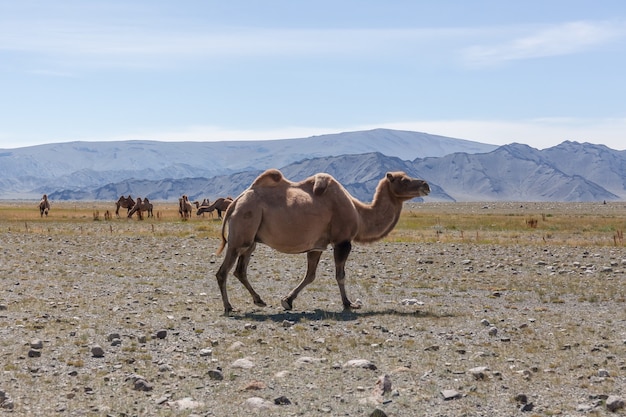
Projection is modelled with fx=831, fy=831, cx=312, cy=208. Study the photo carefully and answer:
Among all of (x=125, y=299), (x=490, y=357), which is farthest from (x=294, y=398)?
(x=125, y=299)

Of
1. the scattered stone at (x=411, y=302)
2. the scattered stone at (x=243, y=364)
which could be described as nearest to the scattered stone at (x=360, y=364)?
the scattered stone at (x=243, y=364)

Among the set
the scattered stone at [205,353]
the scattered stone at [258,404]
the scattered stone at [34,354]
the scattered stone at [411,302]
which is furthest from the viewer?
the scattered stone at [411,302]

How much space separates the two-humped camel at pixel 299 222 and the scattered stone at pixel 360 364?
4.80 metres

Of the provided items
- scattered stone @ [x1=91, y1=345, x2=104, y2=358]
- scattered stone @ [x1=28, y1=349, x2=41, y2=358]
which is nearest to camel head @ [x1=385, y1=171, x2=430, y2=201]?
scattered stone @ [x1=91, y1=345, x2=104, y2=358]

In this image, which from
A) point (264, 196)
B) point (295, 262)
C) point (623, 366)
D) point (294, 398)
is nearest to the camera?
point (294, 398)

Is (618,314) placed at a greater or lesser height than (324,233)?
lesser

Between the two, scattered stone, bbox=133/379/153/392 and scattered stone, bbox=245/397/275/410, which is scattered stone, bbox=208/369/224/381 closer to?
scattered stone, bbox=133/379/153/392

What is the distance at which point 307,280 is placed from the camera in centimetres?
1513

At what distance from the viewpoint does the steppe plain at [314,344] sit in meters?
8.16

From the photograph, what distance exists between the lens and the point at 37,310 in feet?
44.9

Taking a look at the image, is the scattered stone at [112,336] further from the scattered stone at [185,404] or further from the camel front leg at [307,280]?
the camel front leg at [307,280]

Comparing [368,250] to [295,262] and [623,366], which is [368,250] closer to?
[295,262]

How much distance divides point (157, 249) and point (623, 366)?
20539mm

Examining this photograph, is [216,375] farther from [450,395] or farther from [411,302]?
[411,302]
